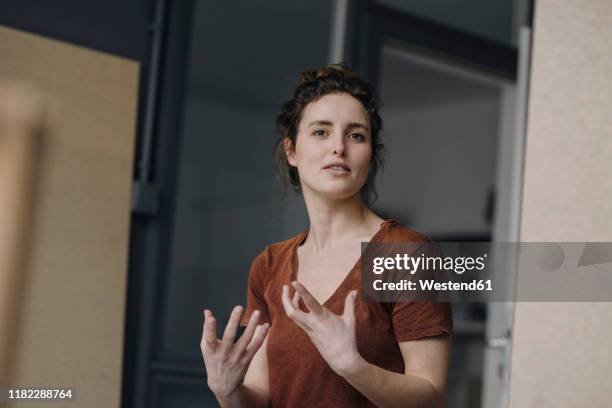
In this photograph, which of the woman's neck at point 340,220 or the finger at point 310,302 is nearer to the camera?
the finger at point 310,302

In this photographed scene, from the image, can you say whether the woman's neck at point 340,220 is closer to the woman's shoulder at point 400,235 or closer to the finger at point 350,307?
the woman's shoulder at point 400,235

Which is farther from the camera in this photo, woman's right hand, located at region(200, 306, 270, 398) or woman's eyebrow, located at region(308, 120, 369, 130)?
woman's eyebrow, located at region(308, 120, 369, 130)

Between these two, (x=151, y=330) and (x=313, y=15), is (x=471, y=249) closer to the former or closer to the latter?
(x=151, y=330)

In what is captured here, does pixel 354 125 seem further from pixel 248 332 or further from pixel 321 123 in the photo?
pixel 248 332

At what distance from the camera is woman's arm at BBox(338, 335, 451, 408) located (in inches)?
62.9

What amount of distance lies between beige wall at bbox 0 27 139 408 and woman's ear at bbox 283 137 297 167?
1373 millimetres

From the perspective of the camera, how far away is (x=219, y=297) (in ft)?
13.4

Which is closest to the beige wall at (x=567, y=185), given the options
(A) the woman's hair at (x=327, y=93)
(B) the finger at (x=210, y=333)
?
(A) the woman's hair at (x=327, y=93)

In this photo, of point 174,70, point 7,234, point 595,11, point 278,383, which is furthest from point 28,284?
point 595,11

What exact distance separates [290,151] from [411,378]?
600 millimetres

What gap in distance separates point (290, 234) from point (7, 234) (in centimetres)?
135

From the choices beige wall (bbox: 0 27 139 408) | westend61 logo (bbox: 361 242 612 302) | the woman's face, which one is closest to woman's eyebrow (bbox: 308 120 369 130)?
the woman's face

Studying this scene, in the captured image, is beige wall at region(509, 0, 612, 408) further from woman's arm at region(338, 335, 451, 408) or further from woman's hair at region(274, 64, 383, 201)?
woman's arm at region(338, 335, 451, 408)

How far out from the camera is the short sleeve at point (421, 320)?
171cm
